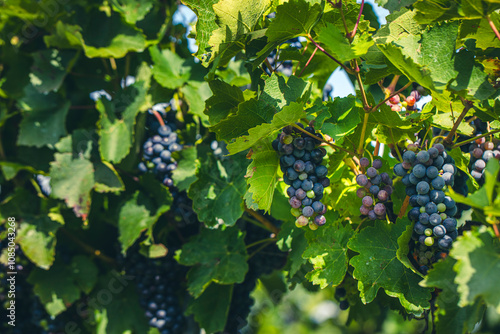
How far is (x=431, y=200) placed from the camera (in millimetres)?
908

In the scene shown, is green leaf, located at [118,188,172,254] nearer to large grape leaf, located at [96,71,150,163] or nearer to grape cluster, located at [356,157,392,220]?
large grape leaf, located at [96,71,150,163]

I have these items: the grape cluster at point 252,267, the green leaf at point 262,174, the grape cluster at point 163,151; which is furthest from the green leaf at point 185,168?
the green leaf at point 262,174

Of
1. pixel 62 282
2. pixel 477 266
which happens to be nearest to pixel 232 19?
pixel 477 266

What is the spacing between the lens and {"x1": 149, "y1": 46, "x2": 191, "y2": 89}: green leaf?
1.53 metres

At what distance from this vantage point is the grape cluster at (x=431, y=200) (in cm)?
88

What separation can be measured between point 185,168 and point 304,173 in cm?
54

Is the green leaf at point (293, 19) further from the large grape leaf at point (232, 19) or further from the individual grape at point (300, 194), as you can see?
the individual grape at point (300, 194)

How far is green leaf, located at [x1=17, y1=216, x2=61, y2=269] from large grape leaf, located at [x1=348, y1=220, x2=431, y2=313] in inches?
44.6

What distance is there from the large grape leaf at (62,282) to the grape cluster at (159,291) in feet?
0.68

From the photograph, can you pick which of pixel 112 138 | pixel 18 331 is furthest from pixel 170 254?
pixel 18 331

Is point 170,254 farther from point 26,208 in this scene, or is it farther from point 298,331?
point 298,331

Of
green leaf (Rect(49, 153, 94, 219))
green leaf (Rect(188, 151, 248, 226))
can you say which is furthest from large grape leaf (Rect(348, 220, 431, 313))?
green leaf (Rect(49, 153, 94, 219))

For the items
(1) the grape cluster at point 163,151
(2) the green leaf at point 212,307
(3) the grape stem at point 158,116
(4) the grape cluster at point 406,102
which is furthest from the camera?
(3) the grape stem at point 158,116

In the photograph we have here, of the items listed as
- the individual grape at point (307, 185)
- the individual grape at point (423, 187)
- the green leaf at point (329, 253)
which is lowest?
the green leaf at point (329, 253)
